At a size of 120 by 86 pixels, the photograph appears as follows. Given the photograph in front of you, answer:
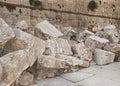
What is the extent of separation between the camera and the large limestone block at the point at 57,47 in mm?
3811

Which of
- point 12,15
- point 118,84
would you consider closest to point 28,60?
point 118,84

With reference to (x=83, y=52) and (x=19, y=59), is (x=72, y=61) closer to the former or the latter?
(x=83, y=52)

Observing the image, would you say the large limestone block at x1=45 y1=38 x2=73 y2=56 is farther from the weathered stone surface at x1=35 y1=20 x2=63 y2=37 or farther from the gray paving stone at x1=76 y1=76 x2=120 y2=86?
the gray paving stone at x1=76 y1=76 x2=120 y2=86

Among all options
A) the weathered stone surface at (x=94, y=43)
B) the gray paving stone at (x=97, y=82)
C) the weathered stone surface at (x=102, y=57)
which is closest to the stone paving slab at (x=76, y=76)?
the gray paving stone at (x=97, y=82)

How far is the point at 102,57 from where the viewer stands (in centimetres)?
433

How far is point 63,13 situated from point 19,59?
665 centimetres

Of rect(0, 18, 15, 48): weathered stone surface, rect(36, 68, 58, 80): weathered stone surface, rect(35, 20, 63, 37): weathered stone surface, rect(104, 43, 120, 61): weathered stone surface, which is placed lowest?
rect(36, 68, 58, 80): weathered stone surface

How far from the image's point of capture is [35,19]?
8258 millimetres

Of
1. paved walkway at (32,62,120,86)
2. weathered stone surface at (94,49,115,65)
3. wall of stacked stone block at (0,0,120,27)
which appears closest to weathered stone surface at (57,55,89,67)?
paved walkway at (32,62,120,86)

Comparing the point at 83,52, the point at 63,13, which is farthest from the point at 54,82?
the point at 63,13

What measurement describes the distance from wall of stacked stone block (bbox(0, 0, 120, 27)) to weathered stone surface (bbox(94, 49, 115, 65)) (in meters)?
3.89

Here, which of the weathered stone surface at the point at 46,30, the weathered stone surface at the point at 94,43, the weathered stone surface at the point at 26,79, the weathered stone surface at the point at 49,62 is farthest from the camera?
the weathered stone surface at the point at 94,43

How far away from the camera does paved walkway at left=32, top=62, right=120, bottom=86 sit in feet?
10.5

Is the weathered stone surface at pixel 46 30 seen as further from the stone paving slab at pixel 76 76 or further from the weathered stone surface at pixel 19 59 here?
the stone paving slab at pixel 76 76
